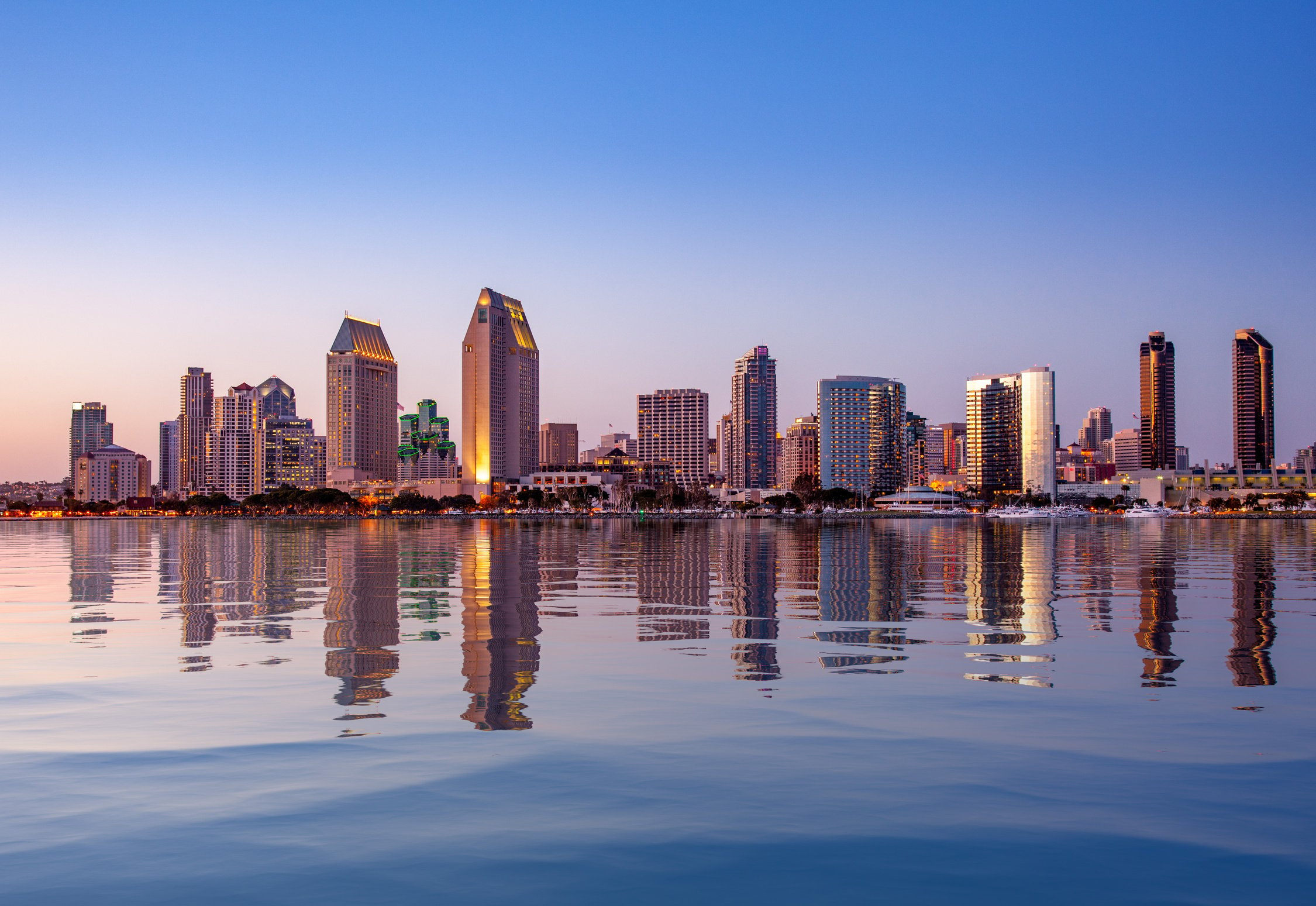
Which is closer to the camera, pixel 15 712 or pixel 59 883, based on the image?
pixel 59 883

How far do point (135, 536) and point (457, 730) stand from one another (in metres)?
129

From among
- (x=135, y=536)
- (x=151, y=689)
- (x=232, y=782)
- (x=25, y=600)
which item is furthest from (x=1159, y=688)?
(x=135, y=536)

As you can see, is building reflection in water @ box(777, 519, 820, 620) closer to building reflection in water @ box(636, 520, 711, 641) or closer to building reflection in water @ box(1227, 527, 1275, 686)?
building reflection in water @ box(636, 520, 711, 641)

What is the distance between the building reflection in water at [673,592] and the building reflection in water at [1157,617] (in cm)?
1089

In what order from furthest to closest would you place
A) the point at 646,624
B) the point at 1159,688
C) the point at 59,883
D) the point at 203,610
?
the point at 203,610, the point at 646,624, the point at 1159,688, the point at 59,883

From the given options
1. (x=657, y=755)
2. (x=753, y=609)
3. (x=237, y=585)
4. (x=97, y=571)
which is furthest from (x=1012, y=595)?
(x=97, y=571)

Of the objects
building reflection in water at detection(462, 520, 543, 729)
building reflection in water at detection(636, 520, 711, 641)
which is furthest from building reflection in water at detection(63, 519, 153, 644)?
building reflection in water at detection(636, 520, 711, 641)

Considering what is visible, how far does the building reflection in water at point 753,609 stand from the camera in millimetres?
21500

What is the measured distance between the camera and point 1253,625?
95.1 ft

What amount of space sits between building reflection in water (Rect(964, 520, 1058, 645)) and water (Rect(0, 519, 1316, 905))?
369 millimetres

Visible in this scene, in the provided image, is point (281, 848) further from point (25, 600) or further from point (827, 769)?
point (25, 600)

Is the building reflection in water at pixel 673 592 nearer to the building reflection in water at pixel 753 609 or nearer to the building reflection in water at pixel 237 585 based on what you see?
the building reflection in water at pixel 753 609

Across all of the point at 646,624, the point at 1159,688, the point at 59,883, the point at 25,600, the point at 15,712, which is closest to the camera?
the point at 59,883

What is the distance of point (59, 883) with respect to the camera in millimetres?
9273
